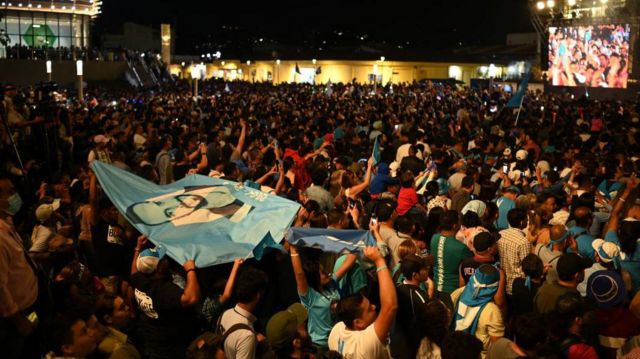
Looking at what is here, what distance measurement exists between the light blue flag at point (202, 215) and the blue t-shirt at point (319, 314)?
50cm

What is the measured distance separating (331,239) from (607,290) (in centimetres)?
195

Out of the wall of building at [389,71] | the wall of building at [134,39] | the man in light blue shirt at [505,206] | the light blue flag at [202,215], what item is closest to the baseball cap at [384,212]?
the light blue flag at [202,215]

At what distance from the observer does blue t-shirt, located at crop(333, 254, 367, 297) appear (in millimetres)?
4898

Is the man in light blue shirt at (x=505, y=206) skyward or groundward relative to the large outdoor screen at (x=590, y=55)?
groundward

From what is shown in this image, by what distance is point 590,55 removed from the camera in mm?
30875

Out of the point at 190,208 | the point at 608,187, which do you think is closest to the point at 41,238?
the point at 190,208

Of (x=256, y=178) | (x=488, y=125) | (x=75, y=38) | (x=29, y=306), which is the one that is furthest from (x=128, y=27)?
(x=29, y=306)

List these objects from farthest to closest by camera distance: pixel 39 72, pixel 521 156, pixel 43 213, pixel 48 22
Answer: pixel 48 22, pixel 39 72, pixel 521 156, pixel 43 213

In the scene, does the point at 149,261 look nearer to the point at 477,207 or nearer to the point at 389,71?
the point at 477,207

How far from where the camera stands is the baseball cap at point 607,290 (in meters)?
4.77

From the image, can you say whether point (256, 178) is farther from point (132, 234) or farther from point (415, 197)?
point (132, 234)

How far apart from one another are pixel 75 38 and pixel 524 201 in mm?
47617

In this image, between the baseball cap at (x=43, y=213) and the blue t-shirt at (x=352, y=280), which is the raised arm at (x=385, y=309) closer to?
the blue t-shirt at (x=352, y=280)

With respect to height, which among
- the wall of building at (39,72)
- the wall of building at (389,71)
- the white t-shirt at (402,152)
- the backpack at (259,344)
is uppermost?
the wall of building at (389,71)
